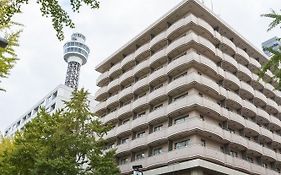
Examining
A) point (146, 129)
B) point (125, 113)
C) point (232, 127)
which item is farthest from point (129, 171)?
point (232, 127)

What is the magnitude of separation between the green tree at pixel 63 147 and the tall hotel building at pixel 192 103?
23.7ft

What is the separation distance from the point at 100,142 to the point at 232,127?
15.3 m

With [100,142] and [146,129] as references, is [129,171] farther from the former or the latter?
[100,142]

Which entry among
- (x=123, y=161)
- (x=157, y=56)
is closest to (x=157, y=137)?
(x=123, y=161)

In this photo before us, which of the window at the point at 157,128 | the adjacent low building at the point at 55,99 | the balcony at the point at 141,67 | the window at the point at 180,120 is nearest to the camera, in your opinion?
the window at the point at 180,120

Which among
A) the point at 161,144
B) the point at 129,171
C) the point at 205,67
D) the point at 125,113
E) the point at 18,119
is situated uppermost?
the point at 18,119

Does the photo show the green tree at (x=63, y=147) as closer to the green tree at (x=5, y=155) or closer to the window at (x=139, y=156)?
Answer: the green tree at (x=5, y=155)

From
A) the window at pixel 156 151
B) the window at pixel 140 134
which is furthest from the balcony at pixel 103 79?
the window at pixel 156 151

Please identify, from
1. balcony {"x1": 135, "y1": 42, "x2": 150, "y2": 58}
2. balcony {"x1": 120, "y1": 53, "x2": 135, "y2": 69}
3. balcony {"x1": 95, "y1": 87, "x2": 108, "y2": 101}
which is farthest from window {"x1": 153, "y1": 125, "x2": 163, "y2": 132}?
balcony {"x1": 95, "y1": 87, "x2": 108, "y2": 101}

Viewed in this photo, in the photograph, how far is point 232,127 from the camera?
109 feet

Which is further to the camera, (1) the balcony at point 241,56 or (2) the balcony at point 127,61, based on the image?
(2) the balcony at point 127,61

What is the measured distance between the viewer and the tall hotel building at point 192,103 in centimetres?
2856

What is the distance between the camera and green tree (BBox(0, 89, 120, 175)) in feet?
71.3

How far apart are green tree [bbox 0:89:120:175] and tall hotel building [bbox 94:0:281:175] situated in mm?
7209
